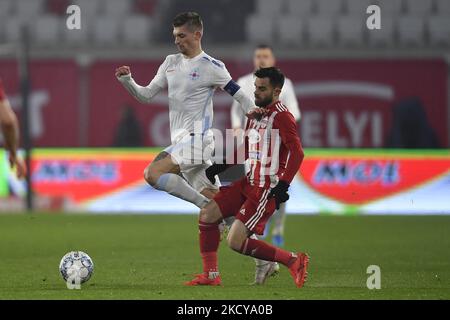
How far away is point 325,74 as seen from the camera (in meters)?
22.1

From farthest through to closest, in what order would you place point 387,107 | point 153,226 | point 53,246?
1. point 387,107
2. point 153,226
3. point 53,246

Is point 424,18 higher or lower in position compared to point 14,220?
higher

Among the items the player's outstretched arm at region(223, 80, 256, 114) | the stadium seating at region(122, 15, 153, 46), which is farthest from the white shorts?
the stadium seating at region(122, 15, 153, 46)

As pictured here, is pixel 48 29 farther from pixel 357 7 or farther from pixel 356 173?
pixel 356 173

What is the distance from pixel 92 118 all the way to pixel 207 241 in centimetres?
1387

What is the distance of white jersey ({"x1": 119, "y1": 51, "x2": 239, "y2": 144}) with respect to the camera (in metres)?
8.94

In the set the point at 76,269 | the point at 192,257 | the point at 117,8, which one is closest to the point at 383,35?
the point at 117,8

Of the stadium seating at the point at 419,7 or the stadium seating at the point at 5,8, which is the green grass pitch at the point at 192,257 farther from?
the stadium seating at the point at 5,8

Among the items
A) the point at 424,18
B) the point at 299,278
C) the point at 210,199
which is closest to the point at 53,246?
the point at 210,199

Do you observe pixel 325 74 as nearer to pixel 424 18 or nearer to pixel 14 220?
pixel 424 18

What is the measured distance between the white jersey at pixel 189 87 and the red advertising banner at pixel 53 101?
1326 centimetres

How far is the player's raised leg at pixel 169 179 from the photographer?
878 centimetres
